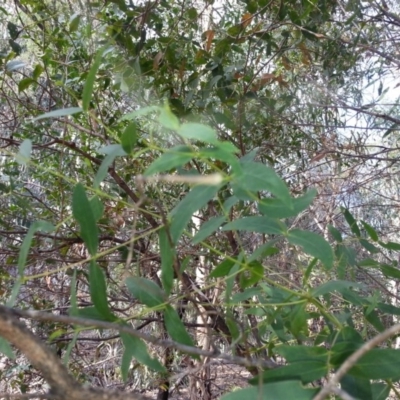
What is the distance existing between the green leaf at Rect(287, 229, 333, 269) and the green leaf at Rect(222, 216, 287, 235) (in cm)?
1

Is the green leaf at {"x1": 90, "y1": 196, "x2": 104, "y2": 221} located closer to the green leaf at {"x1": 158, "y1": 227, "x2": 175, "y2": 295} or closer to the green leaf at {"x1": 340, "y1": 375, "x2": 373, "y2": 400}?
the green leaf at {"x1": 158, "y1": 227, "x2": 175, "y2": 295}

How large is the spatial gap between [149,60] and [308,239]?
3.95 feet

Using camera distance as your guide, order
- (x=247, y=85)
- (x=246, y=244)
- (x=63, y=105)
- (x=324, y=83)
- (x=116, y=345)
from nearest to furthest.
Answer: (x=63, y=105), (x=247, y=85), (x=246, y=244), (x=324, y=83), (x=116, y=345)

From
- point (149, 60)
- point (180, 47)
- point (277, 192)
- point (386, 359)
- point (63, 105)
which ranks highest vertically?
point (180, 47)

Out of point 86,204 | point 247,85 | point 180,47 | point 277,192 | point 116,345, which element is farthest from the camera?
point 116,345

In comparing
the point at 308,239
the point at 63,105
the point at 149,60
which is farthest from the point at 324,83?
the point at 308,239

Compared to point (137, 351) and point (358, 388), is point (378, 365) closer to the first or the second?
point (358, 388)

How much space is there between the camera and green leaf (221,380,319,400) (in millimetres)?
396

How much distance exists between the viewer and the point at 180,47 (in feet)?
5.77

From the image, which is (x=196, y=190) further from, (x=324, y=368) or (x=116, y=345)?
(x=116, y=345)

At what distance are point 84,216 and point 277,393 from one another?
224 millimetres

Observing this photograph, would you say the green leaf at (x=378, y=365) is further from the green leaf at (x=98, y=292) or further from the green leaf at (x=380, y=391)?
the green leaf at (x=98, y=292)

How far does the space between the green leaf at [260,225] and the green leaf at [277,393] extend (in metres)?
0.14

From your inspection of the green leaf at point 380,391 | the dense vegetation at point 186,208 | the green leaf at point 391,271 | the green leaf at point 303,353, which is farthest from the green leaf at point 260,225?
the green leaf at point 391,271
